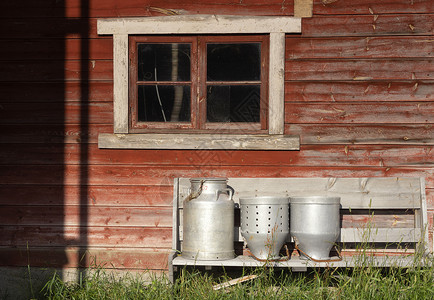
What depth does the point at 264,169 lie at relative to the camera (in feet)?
15.4

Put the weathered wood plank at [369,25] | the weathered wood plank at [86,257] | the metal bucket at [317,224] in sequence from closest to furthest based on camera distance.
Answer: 1. the metal bucket at [317,224]
2. the weathered wood plank at [369,25]
3. the weathered wood plank at [86,257]

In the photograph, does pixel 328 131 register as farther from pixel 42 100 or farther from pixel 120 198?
pixel 42 100

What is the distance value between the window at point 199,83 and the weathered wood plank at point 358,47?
0.31 meters

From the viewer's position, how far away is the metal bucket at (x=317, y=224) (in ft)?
13.4

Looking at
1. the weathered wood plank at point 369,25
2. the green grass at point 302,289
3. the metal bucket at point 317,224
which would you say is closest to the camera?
the green grass at point 302,289

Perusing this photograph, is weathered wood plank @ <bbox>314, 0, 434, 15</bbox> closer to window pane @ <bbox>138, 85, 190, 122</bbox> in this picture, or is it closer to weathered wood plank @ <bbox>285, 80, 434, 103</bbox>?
weathered wood plank @ <bbox>285, 80, 434, 103</bbox>

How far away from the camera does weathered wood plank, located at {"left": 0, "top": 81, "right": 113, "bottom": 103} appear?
480cm

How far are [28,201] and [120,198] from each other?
0.88 metres

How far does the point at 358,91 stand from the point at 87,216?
276 centimetres

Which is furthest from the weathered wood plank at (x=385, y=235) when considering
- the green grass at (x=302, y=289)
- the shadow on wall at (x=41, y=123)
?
the shadow on wall at (x=41, y=123)

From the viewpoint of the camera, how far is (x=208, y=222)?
416cm

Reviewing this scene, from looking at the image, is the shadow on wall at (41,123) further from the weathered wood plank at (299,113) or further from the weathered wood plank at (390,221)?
the weathered wood plank at (390,221)

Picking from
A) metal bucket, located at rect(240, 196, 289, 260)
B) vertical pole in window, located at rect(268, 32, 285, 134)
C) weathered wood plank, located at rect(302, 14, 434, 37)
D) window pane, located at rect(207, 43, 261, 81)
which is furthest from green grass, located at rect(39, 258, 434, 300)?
weathered wood plank, located at rect(302, 14, 434, 37)

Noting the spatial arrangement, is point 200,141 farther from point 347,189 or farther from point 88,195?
point 347,189
